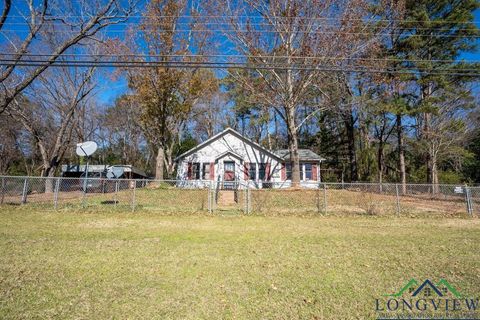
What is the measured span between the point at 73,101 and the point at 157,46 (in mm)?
8319

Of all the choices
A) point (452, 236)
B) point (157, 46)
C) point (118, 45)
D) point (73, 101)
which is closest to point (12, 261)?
point (452, 236)

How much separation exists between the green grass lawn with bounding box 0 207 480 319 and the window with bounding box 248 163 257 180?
42.4 ft

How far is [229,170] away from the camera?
69.4 ft

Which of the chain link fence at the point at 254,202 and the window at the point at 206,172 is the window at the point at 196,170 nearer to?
the window at the point at 206,172

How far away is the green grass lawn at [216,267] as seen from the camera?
312 cm

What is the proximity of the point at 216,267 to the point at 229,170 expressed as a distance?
1669 centimetres

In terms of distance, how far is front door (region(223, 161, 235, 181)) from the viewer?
21.0 meters

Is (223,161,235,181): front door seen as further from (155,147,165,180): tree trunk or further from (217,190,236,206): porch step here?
(155,147,165,180): tree trunk

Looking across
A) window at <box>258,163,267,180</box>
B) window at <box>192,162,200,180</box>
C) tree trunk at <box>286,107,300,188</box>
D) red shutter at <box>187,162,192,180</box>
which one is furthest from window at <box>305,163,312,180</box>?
red shutter at <box>187,162,192,180</box>

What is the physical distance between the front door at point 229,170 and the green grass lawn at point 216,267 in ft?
41.7

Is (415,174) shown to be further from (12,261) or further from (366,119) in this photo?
(12,261)

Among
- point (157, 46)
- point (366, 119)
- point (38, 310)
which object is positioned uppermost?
point (157, 46)

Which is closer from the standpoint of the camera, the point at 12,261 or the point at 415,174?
the point at 12,261

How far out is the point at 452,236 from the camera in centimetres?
712
